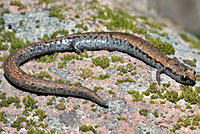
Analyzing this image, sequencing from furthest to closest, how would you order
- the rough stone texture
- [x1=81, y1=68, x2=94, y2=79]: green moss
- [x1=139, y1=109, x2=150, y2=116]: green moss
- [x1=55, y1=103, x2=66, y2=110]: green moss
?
[x1=81, y1=68, x2=94, y2=79]: green moss, [x1=55, y1=103, x2=66, y2=110]: green moss, [x1=139, y1=109, x2=150, y2=116]: green moss, the rough stone texture

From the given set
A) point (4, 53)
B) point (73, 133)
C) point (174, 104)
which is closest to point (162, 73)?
point (174, 104)

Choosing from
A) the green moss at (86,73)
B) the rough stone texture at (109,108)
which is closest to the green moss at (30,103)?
the rough stone texture at (109,108)

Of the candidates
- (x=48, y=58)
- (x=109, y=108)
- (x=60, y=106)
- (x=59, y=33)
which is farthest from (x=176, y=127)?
(x=59, y=33)

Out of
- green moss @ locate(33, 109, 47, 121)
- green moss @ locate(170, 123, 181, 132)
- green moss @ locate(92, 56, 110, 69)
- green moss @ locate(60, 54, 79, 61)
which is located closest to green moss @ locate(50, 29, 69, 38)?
green moss @ locate(60, 54, 79, 61)

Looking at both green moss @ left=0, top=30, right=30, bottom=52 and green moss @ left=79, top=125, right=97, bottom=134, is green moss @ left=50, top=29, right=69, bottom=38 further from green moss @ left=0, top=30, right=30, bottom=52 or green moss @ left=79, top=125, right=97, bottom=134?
green moss @ left=79, top=125, right=97, bottom=134

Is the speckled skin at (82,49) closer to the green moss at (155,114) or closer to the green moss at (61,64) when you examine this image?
the green moss at (61,64)

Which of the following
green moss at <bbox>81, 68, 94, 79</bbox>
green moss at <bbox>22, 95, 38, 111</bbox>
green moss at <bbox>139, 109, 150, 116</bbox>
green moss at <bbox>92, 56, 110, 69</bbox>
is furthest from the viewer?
green moss at <bbox>92, 56, 110, 69</bbox>

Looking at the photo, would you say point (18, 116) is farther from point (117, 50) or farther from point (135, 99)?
point (117, 50)
